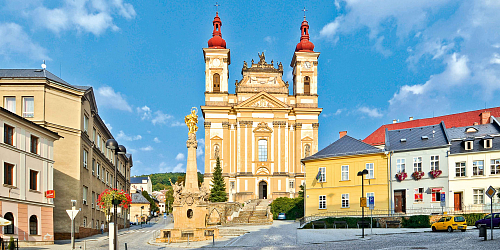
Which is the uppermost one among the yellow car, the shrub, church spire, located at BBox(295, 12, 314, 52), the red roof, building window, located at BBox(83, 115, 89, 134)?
church spire, located at BBox(295, 12, 314, 52)

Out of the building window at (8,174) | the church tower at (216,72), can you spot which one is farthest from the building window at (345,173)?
the church tower at (216,72)

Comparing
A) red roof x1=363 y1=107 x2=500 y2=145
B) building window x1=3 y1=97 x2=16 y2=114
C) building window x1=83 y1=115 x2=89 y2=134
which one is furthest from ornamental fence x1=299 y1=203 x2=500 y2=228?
red roof x1=363 y1=107 x2=500 y2=145

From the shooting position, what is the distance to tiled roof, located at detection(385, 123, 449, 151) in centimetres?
4106

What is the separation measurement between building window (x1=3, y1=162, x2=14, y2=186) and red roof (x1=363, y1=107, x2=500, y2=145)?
52140 millimetres

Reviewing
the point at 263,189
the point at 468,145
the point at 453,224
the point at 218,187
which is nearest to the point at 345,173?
the point at 468,145

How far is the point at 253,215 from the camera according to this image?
176 feet

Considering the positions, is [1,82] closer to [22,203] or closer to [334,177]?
[22,203]

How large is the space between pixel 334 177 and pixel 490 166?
1272cm

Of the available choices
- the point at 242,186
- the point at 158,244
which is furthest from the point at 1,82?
the point at 242,186

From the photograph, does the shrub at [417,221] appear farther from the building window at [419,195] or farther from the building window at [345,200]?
the building window at [345,200]

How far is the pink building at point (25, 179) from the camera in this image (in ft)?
88.2

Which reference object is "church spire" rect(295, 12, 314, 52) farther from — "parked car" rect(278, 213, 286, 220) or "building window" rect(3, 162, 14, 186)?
"building window" rect(3, 162, 14, 186)

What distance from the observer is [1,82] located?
35.0m

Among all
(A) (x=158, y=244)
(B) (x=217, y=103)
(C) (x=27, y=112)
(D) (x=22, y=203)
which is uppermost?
(B) (x=217, y=103)
